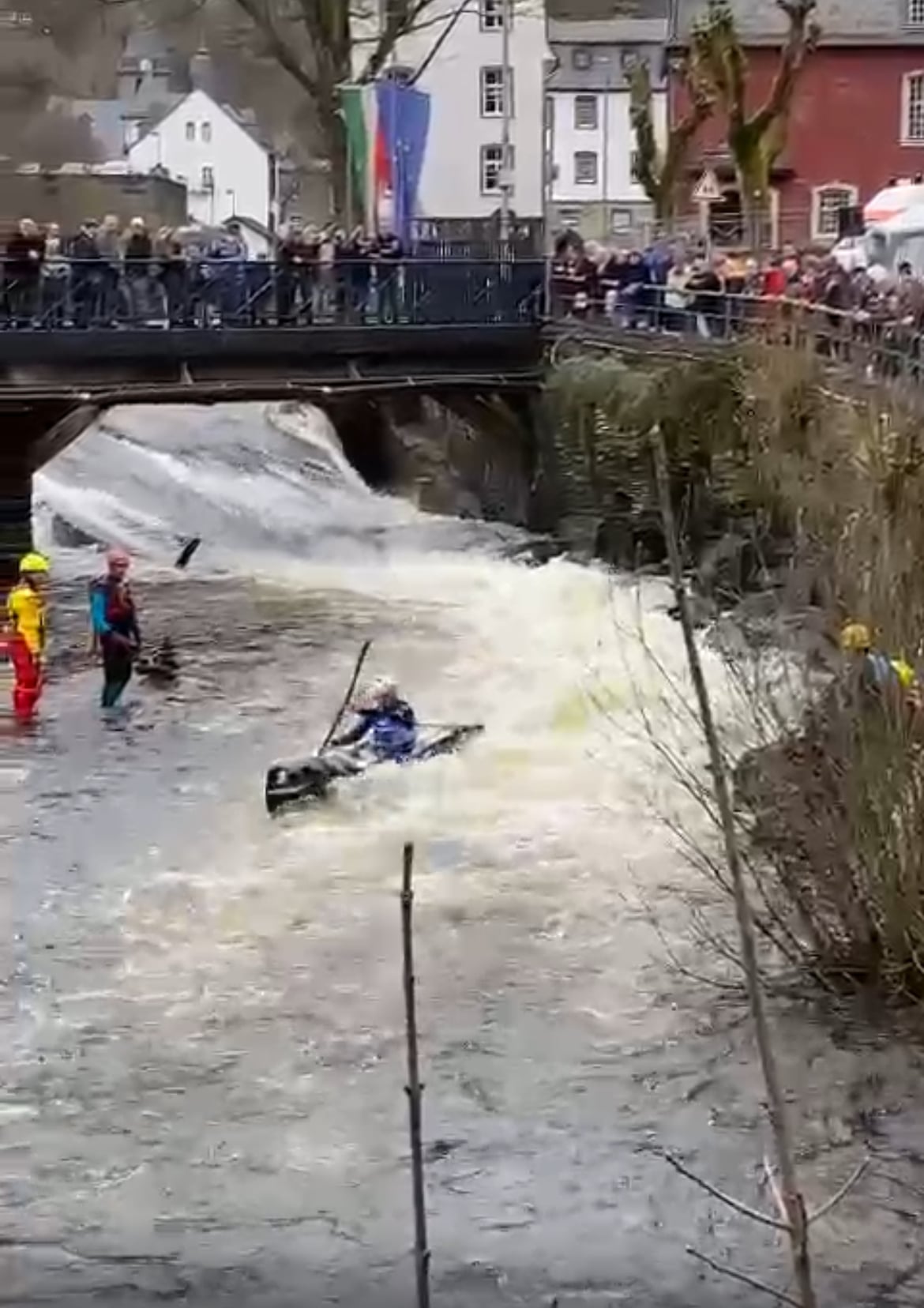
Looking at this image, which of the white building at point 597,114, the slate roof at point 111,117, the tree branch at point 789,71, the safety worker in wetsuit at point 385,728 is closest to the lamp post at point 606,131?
the white building at point 597,114

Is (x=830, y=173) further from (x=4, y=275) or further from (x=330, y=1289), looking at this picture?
(x=330, y=1289)

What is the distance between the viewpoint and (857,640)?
42.1 feet

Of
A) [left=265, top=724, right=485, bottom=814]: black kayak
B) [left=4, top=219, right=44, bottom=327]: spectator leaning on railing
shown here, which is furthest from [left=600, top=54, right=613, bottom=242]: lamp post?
[left=265, top=724, right=485, bottom=814]: black kayak

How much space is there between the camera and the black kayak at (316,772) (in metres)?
18.8

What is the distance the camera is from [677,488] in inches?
1072

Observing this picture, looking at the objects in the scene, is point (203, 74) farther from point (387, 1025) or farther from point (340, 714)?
point (387, 1025)

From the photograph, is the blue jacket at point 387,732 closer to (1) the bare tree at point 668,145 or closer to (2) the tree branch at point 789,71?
(2) the tree branch at point 789,71

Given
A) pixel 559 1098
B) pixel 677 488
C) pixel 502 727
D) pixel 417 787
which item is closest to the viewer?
pixel 559 1098

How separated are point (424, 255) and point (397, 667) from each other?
350 inches

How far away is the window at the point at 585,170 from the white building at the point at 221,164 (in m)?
13.5

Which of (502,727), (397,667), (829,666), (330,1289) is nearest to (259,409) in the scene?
(397,667)

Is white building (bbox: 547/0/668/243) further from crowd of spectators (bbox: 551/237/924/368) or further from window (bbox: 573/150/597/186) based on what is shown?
crowd of spectators (bbox: 551/237/924/368)

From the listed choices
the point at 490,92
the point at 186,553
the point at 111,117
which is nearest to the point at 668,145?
the point at 186,553

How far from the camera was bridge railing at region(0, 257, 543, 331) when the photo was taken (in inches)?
1109
